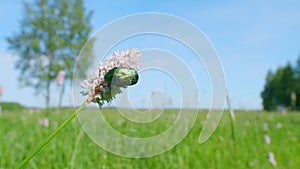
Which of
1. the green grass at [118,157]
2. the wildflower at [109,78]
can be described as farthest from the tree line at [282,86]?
the wildflower at [109,78]

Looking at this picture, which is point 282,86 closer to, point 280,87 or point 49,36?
point 280,87

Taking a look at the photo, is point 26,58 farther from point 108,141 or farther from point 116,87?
point 116,87

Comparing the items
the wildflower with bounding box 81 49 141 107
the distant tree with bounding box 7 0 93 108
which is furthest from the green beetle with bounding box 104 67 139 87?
the distant tree with bounding box 7 0 93 108

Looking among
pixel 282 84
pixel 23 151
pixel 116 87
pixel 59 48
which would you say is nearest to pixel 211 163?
pixel 23 151

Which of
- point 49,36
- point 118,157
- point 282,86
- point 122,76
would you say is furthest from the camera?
point 282,86

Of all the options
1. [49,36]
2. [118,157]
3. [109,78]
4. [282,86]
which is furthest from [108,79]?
[282,86]

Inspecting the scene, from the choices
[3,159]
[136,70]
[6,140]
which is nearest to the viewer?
[136,70]
